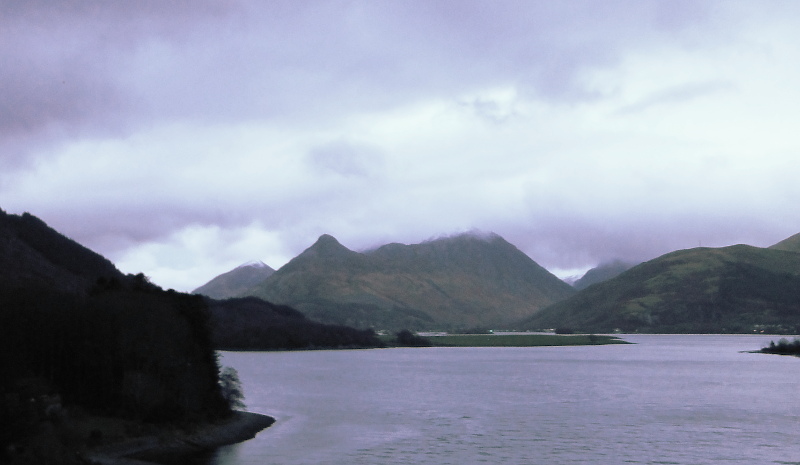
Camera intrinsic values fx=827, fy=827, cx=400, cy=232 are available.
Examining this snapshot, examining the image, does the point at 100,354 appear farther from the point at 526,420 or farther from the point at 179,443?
the point at 526,420

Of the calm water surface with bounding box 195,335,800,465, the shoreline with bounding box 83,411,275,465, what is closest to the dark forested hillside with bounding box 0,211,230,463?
the shoreline with bounding box 83,411,275,465

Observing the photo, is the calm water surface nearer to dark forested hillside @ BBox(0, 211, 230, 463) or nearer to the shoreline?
the shoreline

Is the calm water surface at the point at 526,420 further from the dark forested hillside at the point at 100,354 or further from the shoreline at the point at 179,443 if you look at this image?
the dark forested hillside at the point at 100,354

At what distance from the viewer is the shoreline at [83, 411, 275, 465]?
59441 millimetres

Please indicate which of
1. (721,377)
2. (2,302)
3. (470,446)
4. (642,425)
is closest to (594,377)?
(721,377)

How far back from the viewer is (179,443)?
69438 mm

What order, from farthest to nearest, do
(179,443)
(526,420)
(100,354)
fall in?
1. (526,420)
2. (179,443)
3. (100,354)

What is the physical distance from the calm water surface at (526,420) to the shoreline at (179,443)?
2020 millimetres

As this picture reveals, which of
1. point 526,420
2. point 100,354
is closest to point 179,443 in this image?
point 100,354

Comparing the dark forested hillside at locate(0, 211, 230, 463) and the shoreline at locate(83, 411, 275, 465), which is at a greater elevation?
the dark forested hillside at locate(0, 211, 230, 463)

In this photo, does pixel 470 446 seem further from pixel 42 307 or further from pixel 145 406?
pixel 42 307

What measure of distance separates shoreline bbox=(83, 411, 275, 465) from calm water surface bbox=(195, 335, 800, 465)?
2.02 meters

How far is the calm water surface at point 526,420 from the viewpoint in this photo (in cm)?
6956

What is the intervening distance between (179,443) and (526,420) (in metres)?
41.9
